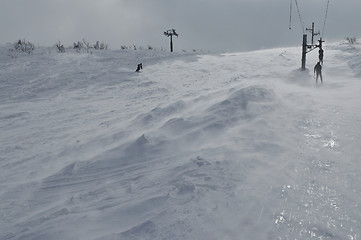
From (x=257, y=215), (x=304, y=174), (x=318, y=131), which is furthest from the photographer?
(x=318, y=131)

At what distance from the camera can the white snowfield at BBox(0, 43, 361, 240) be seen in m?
4.15

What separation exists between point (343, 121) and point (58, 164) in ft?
19.2

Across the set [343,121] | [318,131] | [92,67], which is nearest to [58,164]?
[318,131]

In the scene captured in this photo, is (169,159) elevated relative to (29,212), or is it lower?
elevated

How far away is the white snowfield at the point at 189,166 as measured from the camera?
4152mm

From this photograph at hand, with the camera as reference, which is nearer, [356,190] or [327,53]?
[356,190]

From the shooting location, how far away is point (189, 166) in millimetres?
5449

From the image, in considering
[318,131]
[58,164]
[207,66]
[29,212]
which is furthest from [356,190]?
[207,66]

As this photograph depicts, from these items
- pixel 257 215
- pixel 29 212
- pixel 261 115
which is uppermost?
pixel 261 115

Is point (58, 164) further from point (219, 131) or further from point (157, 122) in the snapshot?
point (219, 131)

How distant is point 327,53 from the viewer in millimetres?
18562

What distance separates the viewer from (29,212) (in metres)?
5.07

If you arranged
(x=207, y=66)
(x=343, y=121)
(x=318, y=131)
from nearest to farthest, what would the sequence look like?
(x=318, y=131) → (x=343, y=121) → (x=207, y=66)

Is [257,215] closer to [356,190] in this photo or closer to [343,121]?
[356,190]
